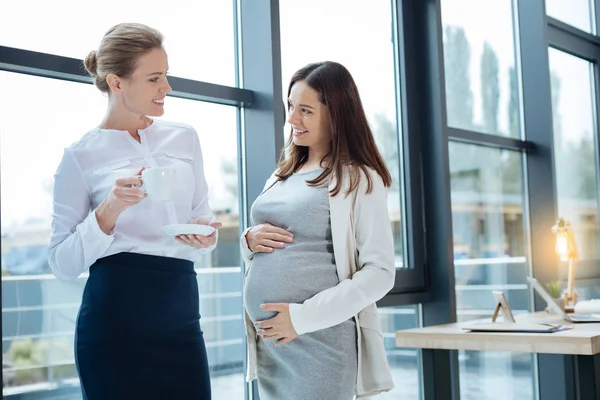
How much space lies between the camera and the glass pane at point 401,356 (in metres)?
3.19

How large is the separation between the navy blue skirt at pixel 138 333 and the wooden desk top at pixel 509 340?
103 centimetres

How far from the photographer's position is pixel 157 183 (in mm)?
1519

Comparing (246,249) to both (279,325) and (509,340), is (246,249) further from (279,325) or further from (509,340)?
(509,340)

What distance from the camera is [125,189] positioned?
1.52m

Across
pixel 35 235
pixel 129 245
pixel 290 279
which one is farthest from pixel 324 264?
pixel 35 235

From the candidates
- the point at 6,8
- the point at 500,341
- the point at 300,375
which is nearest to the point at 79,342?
the point at 300,375

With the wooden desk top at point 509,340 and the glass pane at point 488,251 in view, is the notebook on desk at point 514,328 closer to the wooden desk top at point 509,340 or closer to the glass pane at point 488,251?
the wooden desk top at point 509,340

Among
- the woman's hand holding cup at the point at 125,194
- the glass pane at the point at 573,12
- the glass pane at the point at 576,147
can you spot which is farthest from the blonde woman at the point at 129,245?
the glass pane at the point at 573,12

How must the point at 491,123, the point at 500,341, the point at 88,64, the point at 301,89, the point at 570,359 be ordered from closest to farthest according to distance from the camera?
the point at 88,64, the point at 301,89, the point at 500,341, the point at 570,359, the point at 491,123

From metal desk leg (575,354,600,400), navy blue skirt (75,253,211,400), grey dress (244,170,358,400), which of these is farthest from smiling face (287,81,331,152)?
metal desk leg (575,354,600,400)

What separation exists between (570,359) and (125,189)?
279 centimetres

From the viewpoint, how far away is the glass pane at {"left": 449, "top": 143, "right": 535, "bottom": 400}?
354cm

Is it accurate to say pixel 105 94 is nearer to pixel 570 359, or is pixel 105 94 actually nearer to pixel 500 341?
pixel 500 341

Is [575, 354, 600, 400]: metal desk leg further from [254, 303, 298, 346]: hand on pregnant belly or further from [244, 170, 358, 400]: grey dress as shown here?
[254, 303, 298, 346]: hand on pregnant belly
